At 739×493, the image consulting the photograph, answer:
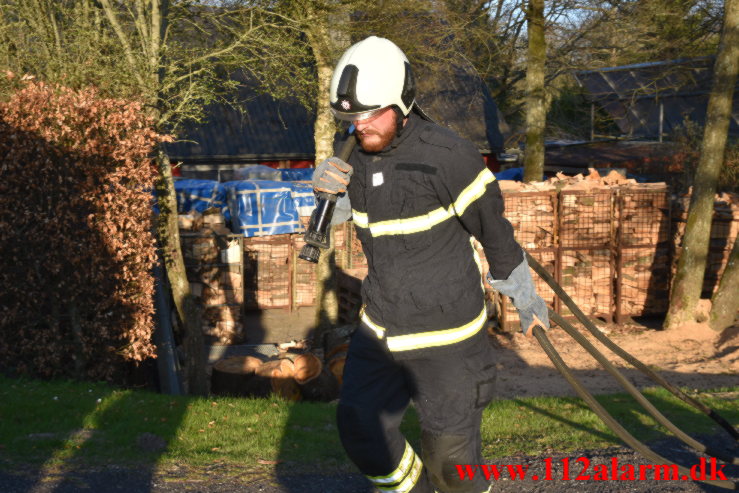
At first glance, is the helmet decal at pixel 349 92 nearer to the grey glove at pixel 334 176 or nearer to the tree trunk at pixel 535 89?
the grey glove at pixel 334 176

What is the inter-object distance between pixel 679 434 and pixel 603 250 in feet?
33.6

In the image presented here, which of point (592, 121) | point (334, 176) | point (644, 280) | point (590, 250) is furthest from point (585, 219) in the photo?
point (592, 121)

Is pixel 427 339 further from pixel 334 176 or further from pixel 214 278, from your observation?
pixel 214 278

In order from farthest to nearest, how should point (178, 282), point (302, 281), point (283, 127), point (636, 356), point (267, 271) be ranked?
point (283, 127) → point (302, 281) → point (267, 271) → point (636, 356) → point (178, 282)

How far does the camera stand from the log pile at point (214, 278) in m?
14.9

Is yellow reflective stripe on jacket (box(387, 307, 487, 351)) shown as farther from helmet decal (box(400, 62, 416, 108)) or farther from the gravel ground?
the gravel ground

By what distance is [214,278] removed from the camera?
15.1 meters

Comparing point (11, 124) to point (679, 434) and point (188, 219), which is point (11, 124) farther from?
point (188, 219)

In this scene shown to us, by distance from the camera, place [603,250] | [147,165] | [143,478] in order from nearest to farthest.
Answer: [143,478], [147,165], [603,250]

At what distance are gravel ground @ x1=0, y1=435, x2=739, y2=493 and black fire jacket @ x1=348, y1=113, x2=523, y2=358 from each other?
73.7 inches

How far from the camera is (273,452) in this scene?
19.5 ft

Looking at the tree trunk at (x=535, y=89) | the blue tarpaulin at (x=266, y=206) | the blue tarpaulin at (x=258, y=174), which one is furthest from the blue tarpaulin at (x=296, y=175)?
the tree trunk at (x=535, y=89)

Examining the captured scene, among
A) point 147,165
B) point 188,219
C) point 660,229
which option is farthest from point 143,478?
point 660,229

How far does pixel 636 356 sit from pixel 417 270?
9.73 metres
